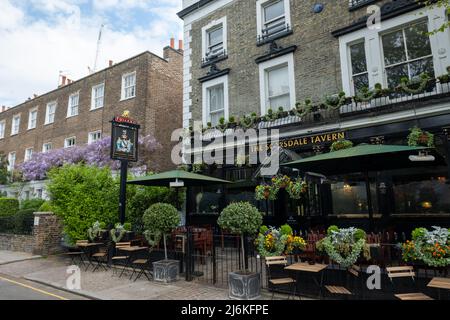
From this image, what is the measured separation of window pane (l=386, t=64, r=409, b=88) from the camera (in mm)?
9680

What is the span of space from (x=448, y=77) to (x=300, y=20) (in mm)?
5472

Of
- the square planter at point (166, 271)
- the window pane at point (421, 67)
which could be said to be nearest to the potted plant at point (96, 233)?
the square planter at point (166, 271)

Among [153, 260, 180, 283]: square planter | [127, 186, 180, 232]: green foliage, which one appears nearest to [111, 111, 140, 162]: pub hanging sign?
[127, 186, 180, 232]: green foliage

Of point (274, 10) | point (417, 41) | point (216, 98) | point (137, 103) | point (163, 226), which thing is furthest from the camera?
point (137, 103)

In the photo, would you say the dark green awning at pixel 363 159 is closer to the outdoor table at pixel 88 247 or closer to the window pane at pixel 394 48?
the window pane at pixel 394 48

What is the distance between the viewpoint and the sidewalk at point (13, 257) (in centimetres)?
1195

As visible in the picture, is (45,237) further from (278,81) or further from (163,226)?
(278,81)

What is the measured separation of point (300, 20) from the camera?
1176 centimetres

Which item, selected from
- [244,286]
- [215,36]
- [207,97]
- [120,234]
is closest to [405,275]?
[244,286]

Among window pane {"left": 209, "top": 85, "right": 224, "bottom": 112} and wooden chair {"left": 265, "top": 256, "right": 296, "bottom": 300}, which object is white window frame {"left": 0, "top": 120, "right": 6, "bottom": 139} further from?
wooden chair {"left": 265, "top": 256, "right": 296, "bottom": 300}

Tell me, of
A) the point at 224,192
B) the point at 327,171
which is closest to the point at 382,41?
the point at 327,171

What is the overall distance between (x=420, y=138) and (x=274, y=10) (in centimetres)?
760

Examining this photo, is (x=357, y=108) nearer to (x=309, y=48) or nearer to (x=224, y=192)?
(x=309, y=48)

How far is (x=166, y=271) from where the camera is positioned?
8.05 m
